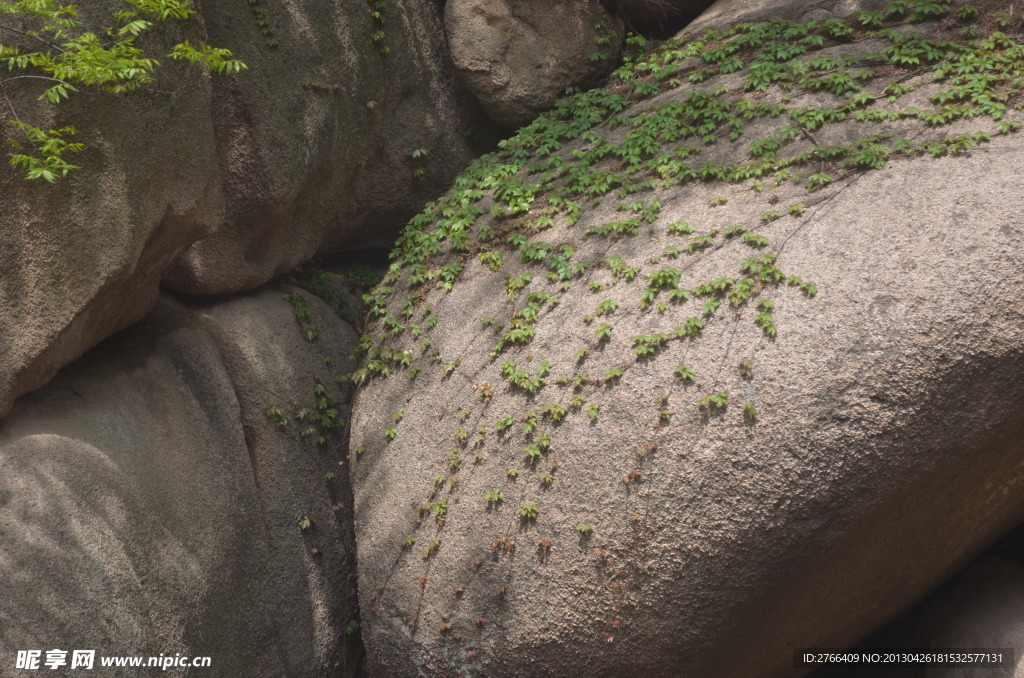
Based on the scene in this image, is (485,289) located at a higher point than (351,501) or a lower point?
higher

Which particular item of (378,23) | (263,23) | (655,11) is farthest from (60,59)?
(655,11)

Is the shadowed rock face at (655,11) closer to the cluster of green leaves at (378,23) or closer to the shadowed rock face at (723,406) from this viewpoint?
the shadowed rock face at (723,406)

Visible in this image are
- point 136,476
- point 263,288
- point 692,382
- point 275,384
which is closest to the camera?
point 692,382

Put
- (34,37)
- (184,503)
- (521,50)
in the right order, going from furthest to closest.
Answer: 1. (521,50)
2. (184,503)
3. (34,37)

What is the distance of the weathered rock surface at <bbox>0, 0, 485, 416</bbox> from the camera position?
4699mm

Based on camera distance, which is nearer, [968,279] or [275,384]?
[968,279]

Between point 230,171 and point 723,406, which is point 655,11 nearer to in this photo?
point 230,171

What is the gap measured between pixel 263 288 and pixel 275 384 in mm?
925

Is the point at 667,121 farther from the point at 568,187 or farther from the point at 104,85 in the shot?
the point at 104,85

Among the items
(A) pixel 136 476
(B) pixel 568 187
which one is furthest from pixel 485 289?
(A) pixel 136 476

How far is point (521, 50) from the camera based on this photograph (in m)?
7.46

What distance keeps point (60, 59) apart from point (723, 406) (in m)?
4.19

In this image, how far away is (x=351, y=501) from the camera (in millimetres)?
6547


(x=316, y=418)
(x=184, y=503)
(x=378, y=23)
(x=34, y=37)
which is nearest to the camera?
(x=34, y=37)
